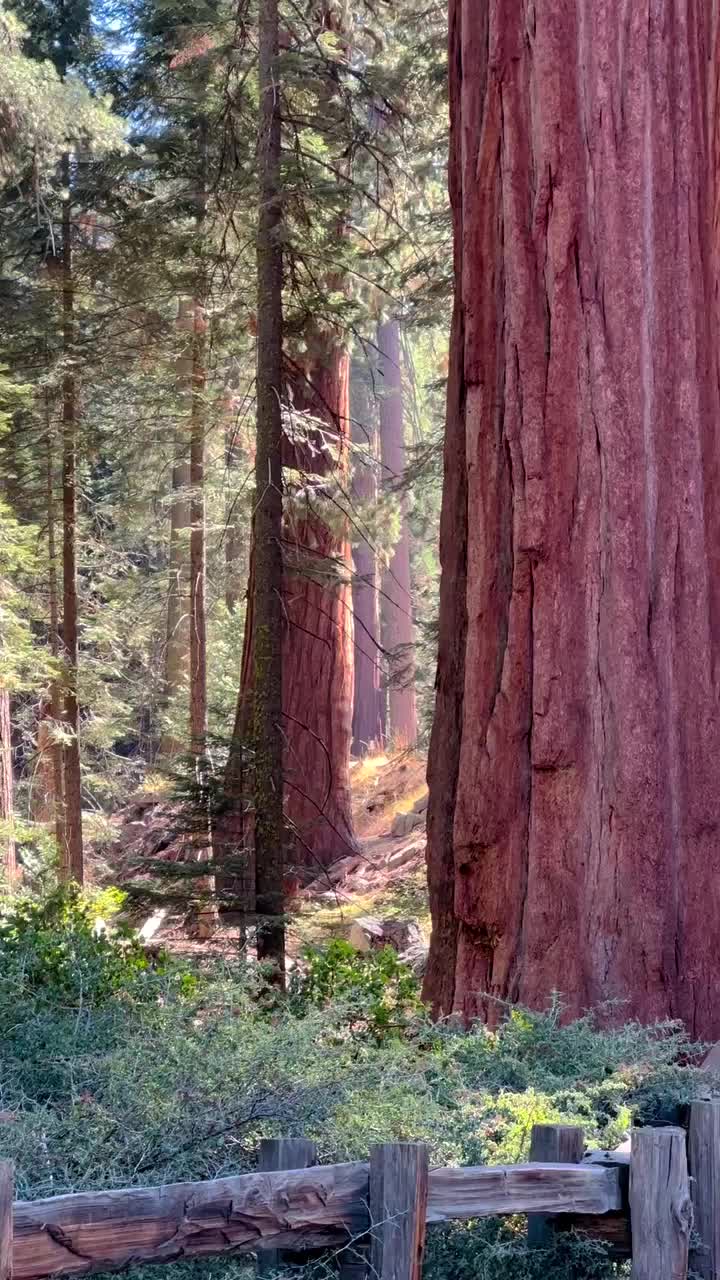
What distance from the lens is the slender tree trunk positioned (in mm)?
9469

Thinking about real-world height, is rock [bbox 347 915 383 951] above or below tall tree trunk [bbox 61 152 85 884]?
below

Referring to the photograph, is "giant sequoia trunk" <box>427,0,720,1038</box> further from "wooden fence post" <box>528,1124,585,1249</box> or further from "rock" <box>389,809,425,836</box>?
"rock" <box>389,809,425,836</box>

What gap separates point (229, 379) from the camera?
1825 cm

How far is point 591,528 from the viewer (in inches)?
273

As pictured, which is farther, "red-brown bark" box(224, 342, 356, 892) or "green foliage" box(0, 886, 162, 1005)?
"red-brown bark" box(224, 342, 356, 892)

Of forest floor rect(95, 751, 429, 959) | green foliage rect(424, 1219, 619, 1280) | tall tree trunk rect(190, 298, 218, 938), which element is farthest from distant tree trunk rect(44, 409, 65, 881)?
green foliage rect(424, 1219, 619, 1280)

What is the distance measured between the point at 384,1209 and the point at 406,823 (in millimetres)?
15584

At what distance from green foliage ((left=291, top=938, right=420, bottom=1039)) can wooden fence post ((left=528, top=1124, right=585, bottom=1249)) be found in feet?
9.06

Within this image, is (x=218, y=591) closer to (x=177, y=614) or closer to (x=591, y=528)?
(x=177, y=614)

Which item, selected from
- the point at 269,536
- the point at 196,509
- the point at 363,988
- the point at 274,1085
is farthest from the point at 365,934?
the point at 196,509

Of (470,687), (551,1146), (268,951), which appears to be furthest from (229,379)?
(551,1146)

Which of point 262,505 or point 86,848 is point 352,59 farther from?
point 86,848

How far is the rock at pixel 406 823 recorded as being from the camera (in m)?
19.0

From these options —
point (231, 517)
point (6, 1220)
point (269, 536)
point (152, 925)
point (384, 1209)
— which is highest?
point (231, 517)
